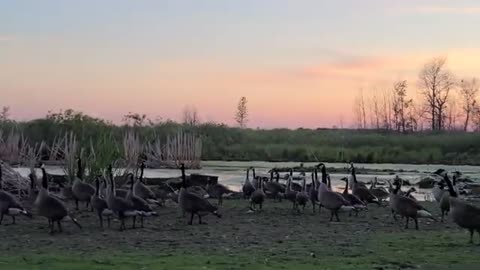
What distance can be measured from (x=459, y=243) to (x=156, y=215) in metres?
9.78

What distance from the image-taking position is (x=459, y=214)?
17734mm

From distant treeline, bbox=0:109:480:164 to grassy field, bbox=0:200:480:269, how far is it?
149ft

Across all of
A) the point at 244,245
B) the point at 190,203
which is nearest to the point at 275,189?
the point at 190,203

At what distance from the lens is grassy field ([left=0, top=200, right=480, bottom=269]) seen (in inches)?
547

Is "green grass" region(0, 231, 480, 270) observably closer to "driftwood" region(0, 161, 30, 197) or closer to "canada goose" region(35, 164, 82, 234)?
"canada goose" region(35, 164, 82, 234)

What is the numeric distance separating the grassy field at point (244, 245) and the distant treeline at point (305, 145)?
149 ft

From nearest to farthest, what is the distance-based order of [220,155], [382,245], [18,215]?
[382,245] → [18,215] → [220,155]

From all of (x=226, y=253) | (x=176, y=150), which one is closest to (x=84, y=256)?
(x=226, y=253)

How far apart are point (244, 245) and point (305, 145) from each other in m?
67.8

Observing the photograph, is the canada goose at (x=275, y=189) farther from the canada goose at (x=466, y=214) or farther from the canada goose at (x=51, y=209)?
the canada goose at (x=466, y=214)

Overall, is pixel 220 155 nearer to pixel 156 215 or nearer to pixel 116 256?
pixel 156 215

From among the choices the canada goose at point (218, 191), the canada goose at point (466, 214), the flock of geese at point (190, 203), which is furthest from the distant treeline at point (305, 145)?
the canada goose at point (466, 214)

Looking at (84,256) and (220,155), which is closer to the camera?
(84,256)

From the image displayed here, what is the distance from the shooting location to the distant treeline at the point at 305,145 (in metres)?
71.5
